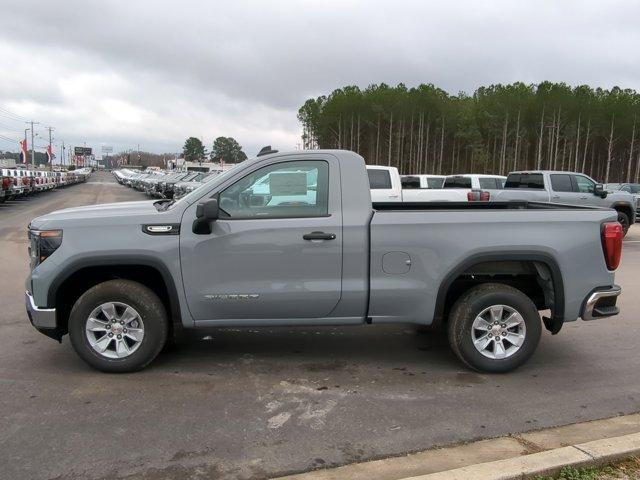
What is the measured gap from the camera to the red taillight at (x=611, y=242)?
15.8ft

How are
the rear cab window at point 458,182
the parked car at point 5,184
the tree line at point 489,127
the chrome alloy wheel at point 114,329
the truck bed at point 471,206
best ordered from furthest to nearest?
the tree line at point 489,127 → the parked car at point 5,184 → the rear cab window at point 458,182 → the truck bed at point 471,206 → the chrome alloy wheel at point 114,329

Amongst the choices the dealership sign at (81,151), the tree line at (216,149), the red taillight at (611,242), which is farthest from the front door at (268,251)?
the dealership sign at (81,151)

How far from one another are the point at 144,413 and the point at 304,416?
3.83 feet

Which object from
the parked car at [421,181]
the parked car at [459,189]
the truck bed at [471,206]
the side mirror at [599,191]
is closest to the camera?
the truck bed at [471,206]

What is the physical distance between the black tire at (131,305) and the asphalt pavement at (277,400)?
0.15m

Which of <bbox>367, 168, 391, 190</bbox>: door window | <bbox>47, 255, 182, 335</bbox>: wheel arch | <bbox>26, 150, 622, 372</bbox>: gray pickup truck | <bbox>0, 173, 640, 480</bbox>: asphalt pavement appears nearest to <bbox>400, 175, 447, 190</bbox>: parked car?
<bbox>367, 168, 391, 190</bbox>: door window

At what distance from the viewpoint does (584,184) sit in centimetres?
1502

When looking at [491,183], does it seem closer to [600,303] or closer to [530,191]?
[530,191]

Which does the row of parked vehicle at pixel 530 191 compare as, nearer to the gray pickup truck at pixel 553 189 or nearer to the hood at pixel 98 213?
the gray pickup truck at pixel 553 189

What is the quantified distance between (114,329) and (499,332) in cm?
334

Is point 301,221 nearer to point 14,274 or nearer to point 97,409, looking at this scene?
point 97,409

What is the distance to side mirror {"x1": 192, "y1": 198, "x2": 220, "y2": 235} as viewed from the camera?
14.4 ft

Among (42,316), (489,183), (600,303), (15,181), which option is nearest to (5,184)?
(15,181)

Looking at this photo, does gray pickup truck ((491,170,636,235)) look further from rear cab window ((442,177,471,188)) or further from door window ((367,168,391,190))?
door window ((367,168,391,190))
